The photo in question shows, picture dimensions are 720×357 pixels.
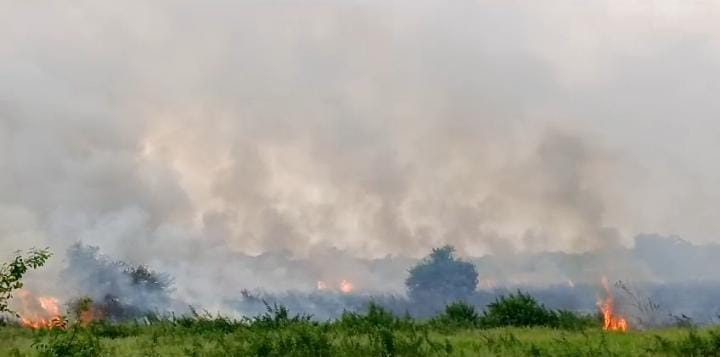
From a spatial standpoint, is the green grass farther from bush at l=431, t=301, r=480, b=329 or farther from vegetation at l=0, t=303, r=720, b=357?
bush at l=431, t=301, r=480, b=329

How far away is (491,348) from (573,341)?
279 centimetres

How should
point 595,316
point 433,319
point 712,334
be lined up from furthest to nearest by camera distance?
1. point 595,316
2. point 433,319
3. point 712,334

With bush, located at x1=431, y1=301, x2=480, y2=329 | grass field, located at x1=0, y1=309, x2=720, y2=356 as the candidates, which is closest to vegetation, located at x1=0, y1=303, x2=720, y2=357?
grass field, located at x1=0, y1=309, x2=720, y2=356

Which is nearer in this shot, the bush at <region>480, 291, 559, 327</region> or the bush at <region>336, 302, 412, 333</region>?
the bush at <region>336, 302, 412, 333</region>

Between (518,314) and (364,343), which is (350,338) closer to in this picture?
(364,343)

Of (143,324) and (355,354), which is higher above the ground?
(143,324)

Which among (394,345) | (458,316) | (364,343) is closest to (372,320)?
(458,316)

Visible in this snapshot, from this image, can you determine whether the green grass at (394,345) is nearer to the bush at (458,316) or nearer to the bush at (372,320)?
the bush at (372,320)

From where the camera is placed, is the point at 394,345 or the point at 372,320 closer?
the point at 394,345

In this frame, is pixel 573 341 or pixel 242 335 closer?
→ pixel 573 341

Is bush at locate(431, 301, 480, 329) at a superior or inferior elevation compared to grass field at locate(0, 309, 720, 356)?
superior

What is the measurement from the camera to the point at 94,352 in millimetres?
17984

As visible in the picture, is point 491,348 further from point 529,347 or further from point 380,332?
point 380,332

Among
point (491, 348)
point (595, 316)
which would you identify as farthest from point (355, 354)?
point (595, 316)
